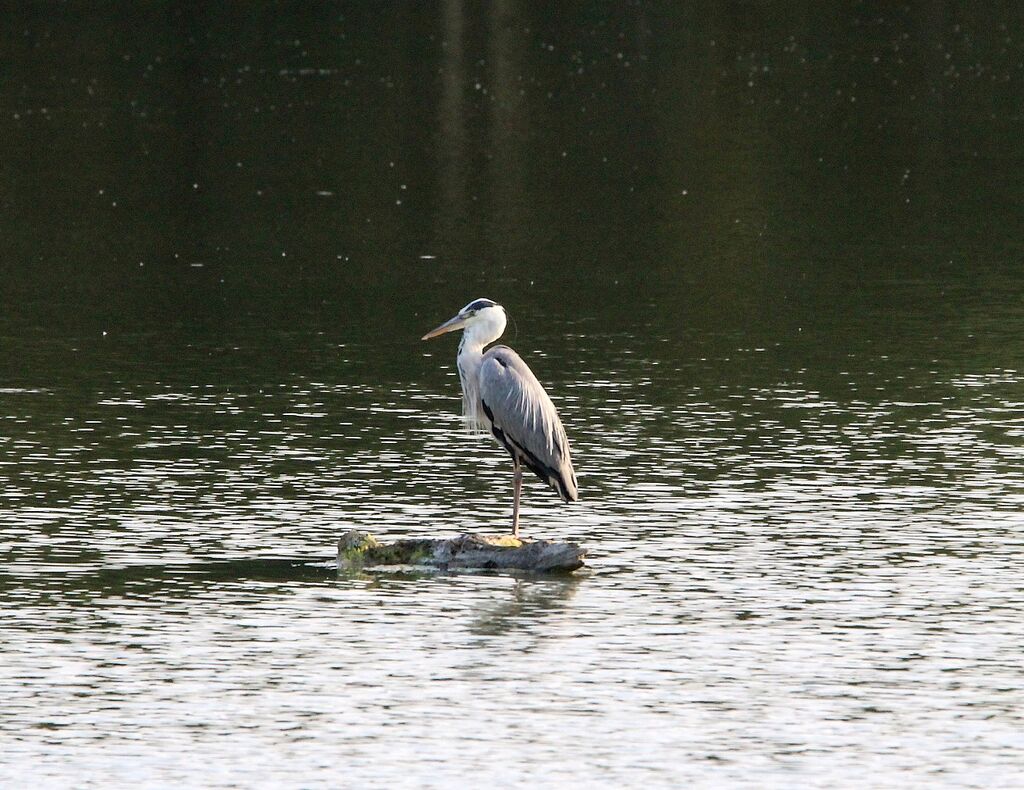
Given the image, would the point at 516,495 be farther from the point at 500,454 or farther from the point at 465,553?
the point at 500,454

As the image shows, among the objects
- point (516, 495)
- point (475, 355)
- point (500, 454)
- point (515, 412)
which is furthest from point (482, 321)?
point (500, 454)

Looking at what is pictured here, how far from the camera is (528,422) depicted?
21.9 metres

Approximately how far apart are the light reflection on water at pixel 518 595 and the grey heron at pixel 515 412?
3.02 ft

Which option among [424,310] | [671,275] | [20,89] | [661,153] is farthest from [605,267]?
[20,89]

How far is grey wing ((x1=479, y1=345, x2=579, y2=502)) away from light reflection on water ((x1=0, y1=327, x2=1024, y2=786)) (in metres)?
0.89

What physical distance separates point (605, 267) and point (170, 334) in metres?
9.09

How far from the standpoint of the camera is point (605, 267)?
40.2 m

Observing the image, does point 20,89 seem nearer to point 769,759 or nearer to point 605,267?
point 605,267

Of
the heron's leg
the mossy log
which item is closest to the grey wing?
the heron's leg

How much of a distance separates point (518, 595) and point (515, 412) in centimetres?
214

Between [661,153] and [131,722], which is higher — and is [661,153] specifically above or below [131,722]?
above

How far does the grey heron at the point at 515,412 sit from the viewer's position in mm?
21875

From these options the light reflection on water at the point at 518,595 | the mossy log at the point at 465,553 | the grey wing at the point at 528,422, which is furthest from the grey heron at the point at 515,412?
the light reflection on water at the point at 518,595

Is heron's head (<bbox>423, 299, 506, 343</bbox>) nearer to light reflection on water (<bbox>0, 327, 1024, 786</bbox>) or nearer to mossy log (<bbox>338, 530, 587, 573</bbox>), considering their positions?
light reflection on water (<bbox>0, 327, 1024, 786</bbox>)
